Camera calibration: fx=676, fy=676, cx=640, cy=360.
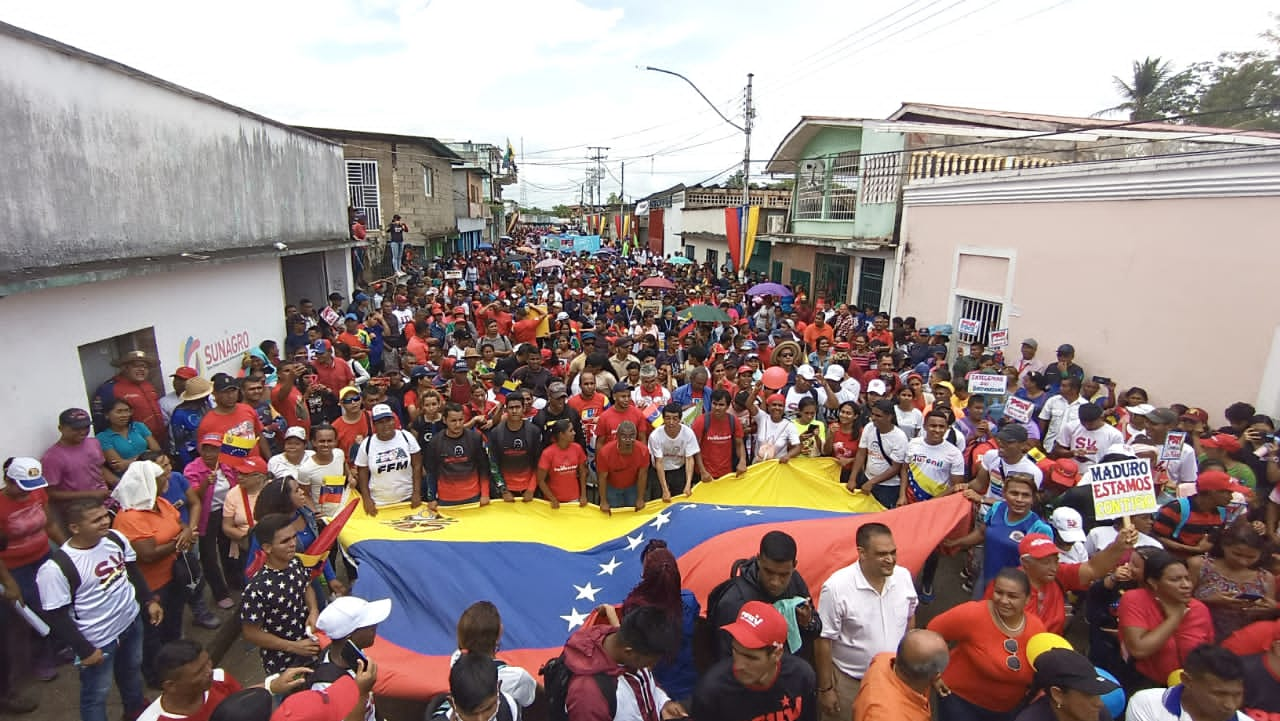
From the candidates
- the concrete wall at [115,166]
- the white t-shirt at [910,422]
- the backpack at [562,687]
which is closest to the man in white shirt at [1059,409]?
the white t-shirt at [910,422]

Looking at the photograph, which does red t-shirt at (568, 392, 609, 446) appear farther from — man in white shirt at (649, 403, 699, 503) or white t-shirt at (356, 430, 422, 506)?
white t-shirt at (356, 430, 422, 506)

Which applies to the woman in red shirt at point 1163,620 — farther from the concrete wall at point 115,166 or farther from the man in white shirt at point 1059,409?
the concrete wall at point 115,166

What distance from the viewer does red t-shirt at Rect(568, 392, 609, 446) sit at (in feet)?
23.8

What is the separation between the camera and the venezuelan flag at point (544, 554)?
4.65m

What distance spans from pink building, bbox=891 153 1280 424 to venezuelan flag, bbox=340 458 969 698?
5.90 meters

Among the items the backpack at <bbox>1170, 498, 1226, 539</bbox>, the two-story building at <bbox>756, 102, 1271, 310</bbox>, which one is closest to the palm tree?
the two-story building at <bbox>756, 102, 1271, 310</bbox>

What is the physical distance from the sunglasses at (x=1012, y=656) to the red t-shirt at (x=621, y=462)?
3497 millimetres

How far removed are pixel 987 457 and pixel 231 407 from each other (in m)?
6.74

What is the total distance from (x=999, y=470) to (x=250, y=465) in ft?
20.5

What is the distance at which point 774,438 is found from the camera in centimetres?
697

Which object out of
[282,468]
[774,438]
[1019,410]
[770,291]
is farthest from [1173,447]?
[770,291]

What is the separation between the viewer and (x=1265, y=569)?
411cm

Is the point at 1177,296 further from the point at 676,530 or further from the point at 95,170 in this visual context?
the point at 95,170

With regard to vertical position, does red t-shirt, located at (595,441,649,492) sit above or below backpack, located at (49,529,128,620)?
below
